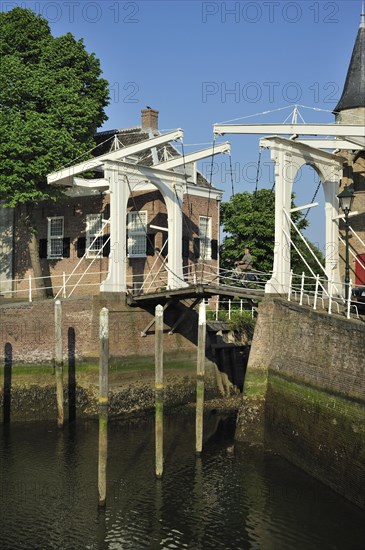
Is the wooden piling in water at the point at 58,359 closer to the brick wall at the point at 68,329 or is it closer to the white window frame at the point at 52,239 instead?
the brick wall at the point at 68,329

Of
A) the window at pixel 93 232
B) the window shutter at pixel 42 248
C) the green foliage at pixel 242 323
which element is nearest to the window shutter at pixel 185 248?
the green foliage at pixel 242 323

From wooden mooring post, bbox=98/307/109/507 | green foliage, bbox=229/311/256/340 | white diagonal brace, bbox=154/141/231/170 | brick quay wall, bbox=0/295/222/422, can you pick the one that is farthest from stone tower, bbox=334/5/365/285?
wooden mooring post, bbox=98/307/109/507

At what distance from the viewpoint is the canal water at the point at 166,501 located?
1383cm

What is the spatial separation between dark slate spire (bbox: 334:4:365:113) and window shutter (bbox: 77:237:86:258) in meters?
11.9

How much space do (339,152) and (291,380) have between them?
1100 centimetres

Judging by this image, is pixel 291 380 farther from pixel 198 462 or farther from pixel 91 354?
pixel 91 354

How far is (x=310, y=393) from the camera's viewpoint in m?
18.2

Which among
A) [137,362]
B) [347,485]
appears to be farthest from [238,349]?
[347,485]

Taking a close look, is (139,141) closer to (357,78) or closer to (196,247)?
Answer: (196,247)

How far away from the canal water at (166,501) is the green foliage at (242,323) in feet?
28.4

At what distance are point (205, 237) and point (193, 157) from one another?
4.98m

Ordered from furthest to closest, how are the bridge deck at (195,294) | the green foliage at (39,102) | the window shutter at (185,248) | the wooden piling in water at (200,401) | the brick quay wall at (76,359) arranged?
the window shutter at (185,248), the green foliage at (39,102), the brick quay wall at (76,359), the bridge deck at (195,294), the wooden piling in water at (200,401)

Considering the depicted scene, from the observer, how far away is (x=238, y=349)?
28953mm

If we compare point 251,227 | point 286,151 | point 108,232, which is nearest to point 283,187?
point 286,151
